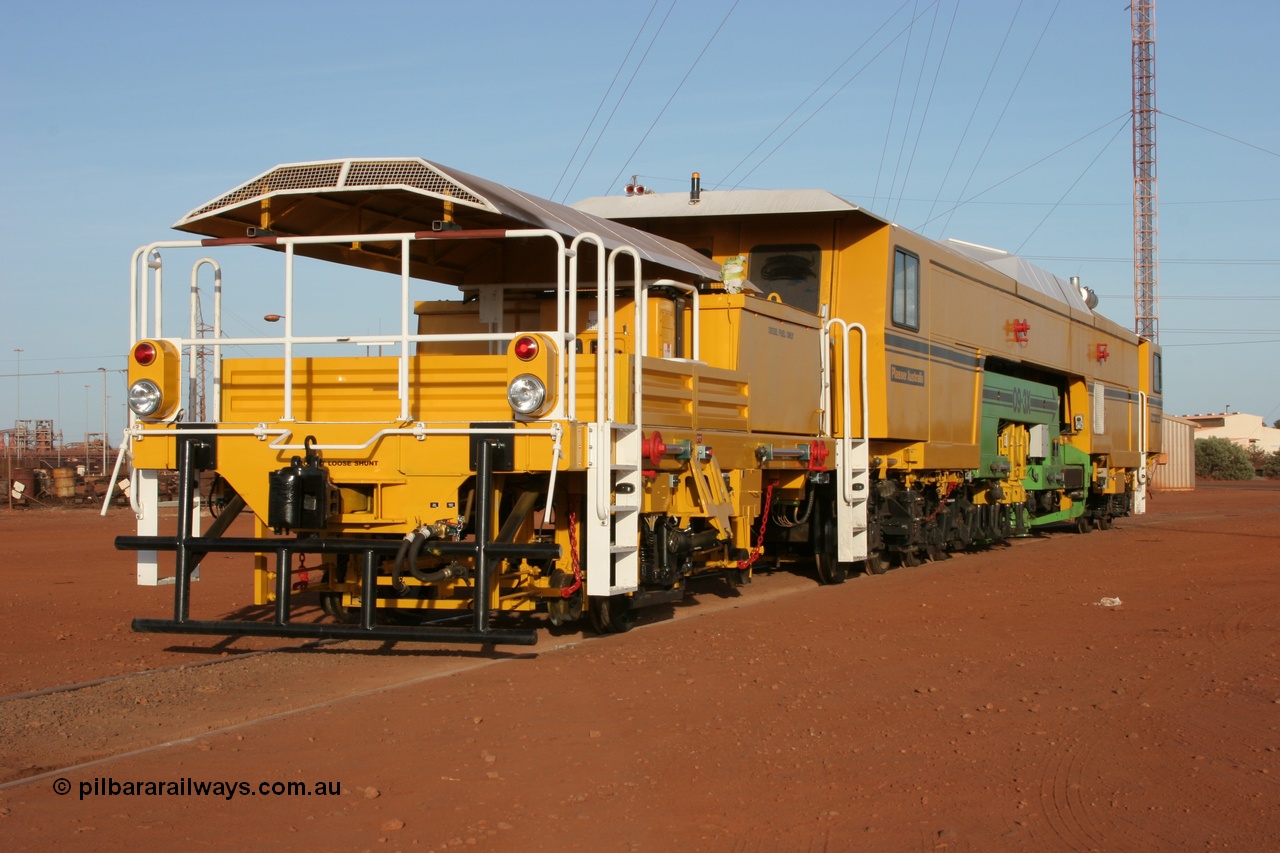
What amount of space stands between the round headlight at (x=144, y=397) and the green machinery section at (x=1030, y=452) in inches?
449

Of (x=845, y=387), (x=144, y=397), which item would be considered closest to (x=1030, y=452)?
(x=845, y=387)

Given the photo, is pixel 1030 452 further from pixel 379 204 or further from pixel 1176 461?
pixel 1176 461

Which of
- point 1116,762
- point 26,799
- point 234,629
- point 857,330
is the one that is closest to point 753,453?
point 857,330

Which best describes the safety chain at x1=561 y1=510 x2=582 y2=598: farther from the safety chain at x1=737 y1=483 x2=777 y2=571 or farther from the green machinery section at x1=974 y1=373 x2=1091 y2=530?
the green machinery section at x1=974 y1=373 x2=1091 y2=530

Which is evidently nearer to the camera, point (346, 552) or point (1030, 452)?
point (346, 552)

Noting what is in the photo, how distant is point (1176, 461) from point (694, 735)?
171ft

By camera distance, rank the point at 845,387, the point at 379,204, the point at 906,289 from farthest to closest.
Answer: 1. the point at 906,289
2. the point at 845,387
3. the point at 379,204

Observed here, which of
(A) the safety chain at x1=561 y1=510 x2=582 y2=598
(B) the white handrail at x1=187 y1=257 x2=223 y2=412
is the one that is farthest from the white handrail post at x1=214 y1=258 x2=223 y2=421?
(A) the safety chain at x1=561 y1=510 x2=582 y2=598

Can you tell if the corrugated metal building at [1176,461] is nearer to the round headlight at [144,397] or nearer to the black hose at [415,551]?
the black hose at [415,551]

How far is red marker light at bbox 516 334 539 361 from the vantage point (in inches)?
310

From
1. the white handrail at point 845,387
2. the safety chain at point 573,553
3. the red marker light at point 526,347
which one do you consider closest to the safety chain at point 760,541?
the white handrail at point 845,387

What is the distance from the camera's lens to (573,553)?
9.07 metres

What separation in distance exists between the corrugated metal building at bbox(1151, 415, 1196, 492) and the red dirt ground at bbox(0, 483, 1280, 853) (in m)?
44.7

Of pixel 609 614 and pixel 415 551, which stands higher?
pixel 415 551
